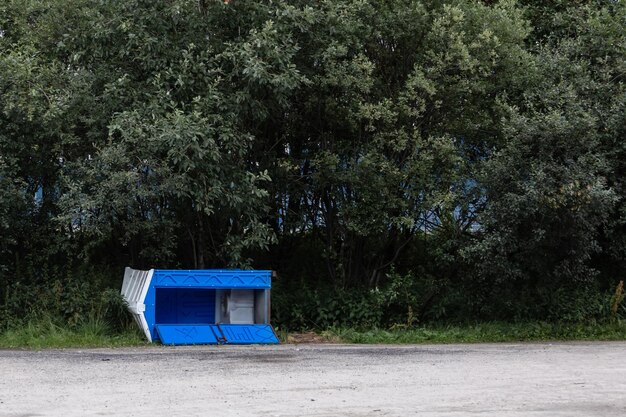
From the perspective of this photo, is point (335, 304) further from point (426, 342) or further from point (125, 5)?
point (125, 5)

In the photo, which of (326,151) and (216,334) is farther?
(326,151)

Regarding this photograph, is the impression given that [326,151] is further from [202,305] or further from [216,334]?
[216,334]

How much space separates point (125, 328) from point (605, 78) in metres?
9.86

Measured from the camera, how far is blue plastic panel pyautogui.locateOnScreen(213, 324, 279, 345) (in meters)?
13.6

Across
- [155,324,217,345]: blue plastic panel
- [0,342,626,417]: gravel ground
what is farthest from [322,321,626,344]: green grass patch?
[155,324,217,345]: blue plastic panel

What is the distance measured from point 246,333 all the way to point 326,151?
3.84 metres

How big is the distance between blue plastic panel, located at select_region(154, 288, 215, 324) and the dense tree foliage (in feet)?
3.26

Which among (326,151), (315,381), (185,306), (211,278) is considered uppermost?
(326,151)

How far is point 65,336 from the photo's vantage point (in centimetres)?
1362

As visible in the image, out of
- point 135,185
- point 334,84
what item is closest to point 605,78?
point 334,84

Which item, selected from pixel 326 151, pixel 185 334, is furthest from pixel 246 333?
pixel 326 151

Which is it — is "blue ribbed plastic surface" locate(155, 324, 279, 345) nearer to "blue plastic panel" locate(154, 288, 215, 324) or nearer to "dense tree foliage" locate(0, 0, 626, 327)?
"blue plastic panel" locate(154, 288, 215, 324)

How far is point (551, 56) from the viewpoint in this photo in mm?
15438

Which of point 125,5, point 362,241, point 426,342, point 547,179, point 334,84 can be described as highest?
point 125,5
